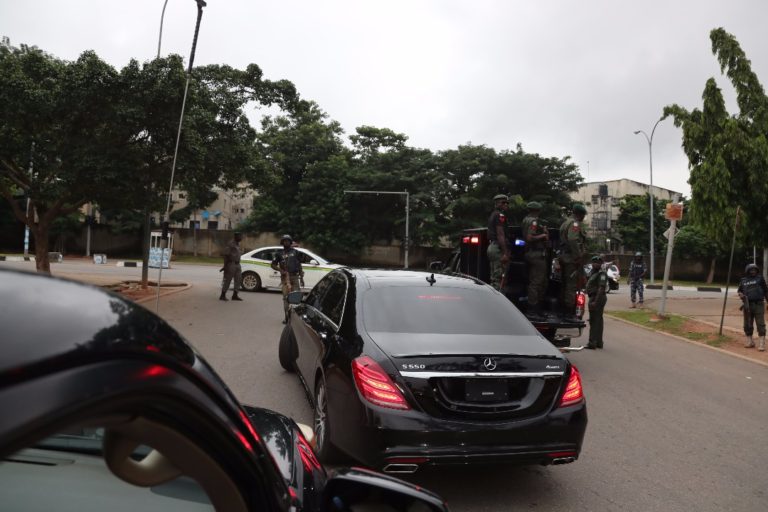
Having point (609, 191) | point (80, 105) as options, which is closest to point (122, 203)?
point (80, 105)

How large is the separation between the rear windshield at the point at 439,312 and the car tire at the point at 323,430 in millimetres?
704

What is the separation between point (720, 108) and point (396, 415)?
1820 centimetres

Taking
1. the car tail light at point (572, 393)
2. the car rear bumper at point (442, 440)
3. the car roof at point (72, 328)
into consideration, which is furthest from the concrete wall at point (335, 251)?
the car roof at point (72, 328)

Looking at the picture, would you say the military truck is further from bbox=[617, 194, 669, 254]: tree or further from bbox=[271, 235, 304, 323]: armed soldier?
bbox=[617, 194, 669, 254]: tree

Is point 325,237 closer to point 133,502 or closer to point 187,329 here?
point 187,329

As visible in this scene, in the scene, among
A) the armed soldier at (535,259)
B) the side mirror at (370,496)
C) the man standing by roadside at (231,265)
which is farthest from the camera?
the man standing by roadside at (231,265)

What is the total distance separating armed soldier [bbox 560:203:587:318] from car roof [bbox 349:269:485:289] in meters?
3.96

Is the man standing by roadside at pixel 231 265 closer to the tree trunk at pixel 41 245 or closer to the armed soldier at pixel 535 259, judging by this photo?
the tree trunk at pixel 41 245

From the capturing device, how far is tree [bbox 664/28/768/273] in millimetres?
16844

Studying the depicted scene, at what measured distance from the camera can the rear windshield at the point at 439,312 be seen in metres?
4.25

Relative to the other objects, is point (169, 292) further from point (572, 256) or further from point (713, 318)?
point (713, 318)

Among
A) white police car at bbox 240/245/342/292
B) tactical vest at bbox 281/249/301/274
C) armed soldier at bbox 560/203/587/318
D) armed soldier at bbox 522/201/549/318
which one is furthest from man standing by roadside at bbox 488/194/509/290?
white police car at bbox 240/245/342/292

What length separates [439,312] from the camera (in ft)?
14.8

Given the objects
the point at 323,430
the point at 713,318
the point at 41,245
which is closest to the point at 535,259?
the point at 323,430
